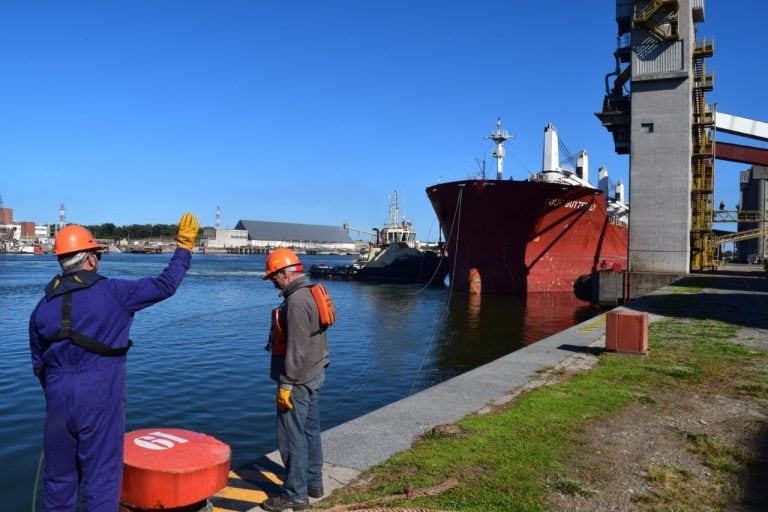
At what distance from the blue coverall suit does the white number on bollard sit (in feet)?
1.38

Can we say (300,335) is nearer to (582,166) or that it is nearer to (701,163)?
(701,163)

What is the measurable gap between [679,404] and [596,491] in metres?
2.87

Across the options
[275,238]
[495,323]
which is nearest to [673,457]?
[495,323]

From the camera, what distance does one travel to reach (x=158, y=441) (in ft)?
12.1

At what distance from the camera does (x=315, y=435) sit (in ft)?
13.4

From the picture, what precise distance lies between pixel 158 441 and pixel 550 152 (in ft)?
115

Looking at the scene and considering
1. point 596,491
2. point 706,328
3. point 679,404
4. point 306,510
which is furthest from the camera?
point 706,328

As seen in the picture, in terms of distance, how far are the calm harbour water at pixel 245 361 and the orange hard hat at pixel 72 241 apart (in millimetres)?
4023

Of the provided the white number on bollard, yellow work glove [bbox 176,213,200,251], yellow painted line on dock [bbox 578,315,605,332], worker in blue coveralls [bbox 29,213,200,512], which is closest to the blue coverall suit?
worker in blue coveralls [bbox 29,213,200,512]

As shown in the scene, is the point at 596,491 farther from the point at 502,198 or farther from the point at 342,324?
the point at 502,198

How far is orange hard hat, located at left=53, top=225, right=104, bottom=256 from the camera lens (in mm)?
3174

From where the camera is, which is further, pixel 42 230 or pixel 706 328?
pixel 42 230

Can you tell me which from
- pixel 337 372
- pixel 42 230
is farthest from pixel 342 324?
pixel 42 230

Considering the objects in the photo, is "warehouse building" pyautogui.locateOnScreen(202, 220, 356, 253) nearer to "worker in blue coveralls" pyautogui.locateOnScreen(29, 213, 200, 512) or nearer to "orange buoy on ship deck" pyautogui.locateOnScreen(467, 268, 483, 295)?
"orange buoy on ship deck" pyautogui.locateOnScreen(467, 268, 483, 295)
